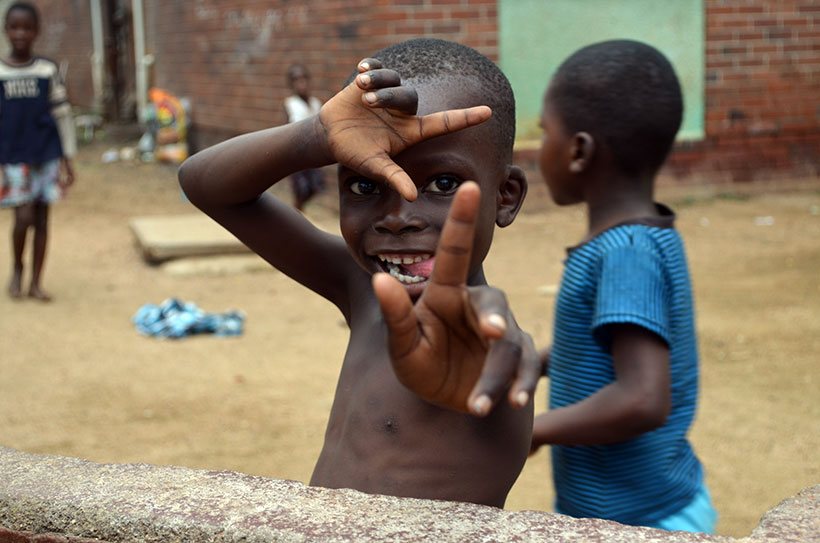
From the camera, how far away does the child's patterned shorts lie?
22.0ft

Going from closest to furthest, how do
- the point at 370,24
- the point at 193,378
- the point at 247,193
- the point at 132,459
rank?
the point at 247,193
the point at 132,459
the point at 193,378
the point at 370,24

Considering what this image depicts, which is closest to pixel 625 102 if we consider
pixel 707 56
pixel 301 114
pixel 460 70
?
pixel 460 70

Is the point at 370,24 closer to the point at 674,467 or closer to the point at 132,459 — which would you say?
the point at 132,459

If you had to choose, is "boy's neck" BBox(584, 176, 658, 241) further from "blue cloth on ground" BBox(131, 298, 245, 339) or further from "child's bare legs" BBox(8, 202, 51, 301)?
"child's bare legs" BBox(8, 202, 51, 301)

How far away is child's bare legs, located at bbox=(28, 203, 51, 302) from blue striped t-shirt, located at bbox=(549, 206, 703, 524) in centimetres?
501

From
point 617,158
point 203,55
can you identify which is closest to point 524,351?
point 617,158

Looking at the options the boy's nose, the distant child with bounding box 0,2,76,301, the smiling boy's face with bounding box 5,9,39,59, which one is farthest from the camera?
the distant child with bounding box 0,2,76,301

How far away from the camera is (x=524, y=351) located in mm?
1297

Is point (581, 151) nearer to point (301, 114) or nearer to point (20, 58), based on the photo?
point (20, 58)

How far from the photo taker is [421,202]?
1.67 meters

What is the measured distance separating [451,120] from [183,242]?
628 cm

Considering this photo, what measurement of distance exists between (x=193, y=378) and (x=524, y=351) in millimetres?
4032

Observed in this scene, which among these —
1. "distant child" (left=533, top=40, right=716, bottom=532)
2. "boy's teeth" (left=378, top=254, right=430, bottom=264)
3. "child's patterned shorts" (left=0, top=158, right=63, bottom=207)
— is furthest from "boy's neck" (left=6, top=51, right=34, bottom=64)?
"boy's teeth" (left=378, top=254, right=430, bottom=264)

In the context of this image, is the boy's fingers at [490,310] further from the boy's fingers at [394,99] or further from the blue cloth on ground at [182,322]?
the blue cloth on ground at [182,322]
